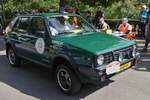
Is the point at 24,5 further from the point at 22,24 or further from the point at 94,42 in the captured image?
the point at 94,42

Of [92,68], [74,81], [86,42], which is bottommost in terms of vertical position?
[74,81]

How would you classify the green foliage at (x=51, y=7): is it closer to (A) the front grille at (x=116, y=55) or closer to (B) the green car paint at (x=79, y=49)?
(B) the green car paint at (x=79, y=49)

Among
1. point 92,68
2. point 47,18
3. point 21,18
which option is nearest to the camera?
point 92,68

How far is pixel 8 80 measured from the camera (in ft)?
21.5

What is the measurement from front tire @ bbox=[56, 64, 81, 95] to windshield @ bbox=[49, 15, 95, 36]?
0.89m

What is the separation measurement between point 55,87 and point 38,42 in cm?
116

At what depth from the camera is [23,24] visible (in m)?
7.10

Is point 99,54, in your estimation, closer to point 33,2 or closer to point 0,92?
point 0,92

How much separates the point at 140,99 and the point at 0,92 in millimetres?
3087

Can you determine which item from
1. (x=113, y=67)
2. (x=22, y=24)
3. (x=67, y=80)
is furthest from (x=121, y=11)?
(x=113, y=67)

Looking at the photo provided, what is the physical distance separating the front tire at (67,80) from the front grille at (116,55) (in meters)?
0.76

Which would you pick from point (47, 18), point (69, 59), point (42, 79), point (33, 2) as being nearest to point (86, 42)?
point (69, 59)

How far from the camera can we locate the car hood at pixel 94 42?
509 centimetres

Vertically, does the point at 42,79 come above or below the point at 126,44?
below
